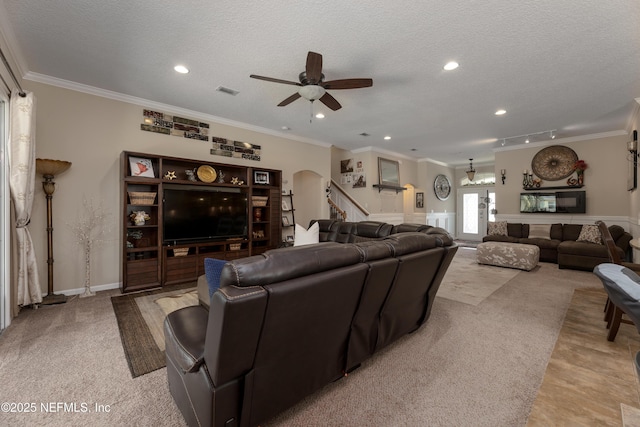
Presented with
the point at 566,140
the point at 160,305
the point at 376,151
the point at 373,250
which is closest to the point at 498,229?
the point at 566,140

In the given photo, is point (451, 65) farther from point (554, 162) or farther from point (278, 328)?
point (554, 162)

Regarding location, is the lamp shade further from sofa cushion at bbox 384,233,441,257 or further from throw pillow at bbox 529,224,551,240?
throw pillow at bbox 529,224,551,240

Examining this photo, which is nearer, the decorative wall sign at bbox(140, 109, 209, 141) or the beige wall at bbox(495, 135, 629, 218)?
the decorative wall sign at bbox(140, 109, 209, 141)

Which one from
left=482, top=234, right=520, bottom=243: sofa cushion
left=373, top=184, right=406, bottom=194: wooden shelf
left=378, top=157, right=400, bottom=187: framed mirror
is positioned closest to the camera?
left=482, top=234, right=520, bottom=243: sofa cushion

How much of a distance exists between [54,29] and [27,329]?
9.43 feet

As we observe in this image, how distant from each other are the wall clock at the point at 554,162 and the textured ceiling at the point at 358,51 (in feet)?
5.50

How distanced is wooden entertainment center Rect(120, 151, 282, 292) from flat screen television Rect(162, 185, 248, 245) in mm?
49

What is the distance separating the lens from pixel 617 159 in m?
5.69

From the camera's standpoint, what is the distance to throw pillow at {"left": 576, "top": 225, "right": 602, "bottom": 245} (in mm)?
5204

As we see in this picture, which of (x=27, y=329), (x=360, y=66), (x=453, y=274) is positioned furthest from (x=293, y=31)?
(x=453, y=274)

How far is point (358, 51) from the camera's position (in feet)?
9.36

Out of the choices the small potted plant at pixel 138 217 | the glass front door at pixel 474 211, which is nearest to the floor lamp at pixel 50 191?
the small potted plant at pixel 138 217

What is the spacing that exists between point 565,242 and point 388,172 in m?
4.34

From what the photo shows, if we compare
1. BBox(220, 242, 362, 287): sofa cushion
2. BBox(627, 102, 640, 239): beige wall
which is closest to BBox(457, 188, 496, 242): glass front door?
BBox(627, 102, 640, 239): beige wall
